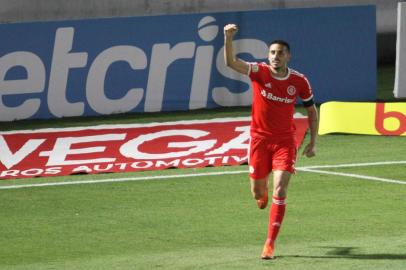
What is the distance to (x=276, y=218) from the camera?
1247cm

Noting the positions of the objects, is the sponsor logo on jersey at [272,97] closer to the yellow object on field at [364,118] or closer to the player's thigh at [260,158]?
the player's thigh at [260,158]

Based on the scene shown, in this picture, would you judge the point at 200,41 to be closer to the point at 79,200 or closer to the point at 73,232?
the point at 79,200

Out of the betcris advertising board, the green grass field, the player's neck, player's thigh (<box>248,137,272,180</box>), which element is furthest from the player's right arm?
the betcris advertising board

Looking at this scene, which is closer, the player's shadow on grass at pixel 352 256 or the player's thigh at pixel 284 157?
the player's shadow on grass at pixel 352 256

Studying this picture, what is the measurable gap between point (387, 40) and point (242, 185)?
14.3m

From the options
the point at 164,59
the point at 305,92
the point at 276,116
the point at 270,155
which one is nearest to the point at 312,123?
the point at 305,92

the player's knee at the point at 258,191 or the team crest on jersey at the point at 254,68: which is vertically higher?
the team crest on jersey at the point at 254,68

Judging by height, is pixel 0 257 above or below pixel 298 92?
below

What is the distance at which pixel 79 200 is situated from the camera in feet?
53.9

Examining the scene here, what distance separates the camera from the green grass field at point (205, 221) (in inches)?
491

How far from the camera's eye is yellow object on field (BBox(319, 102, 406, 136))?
69.4ft

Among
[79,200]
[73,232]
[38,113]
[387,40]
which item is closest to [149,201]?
[79,200]

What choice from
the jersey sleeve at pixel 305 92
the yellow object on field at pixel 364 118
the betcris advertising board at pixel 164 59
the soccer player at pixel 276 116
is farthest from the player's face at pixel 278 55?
the betcris advertising board at pixel 164 59

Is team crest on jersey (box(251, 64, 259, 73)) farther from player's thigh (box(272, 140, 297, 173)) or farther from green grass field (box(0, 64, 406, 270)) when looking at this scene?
green grass field (box(0, 64, 406, 270))
